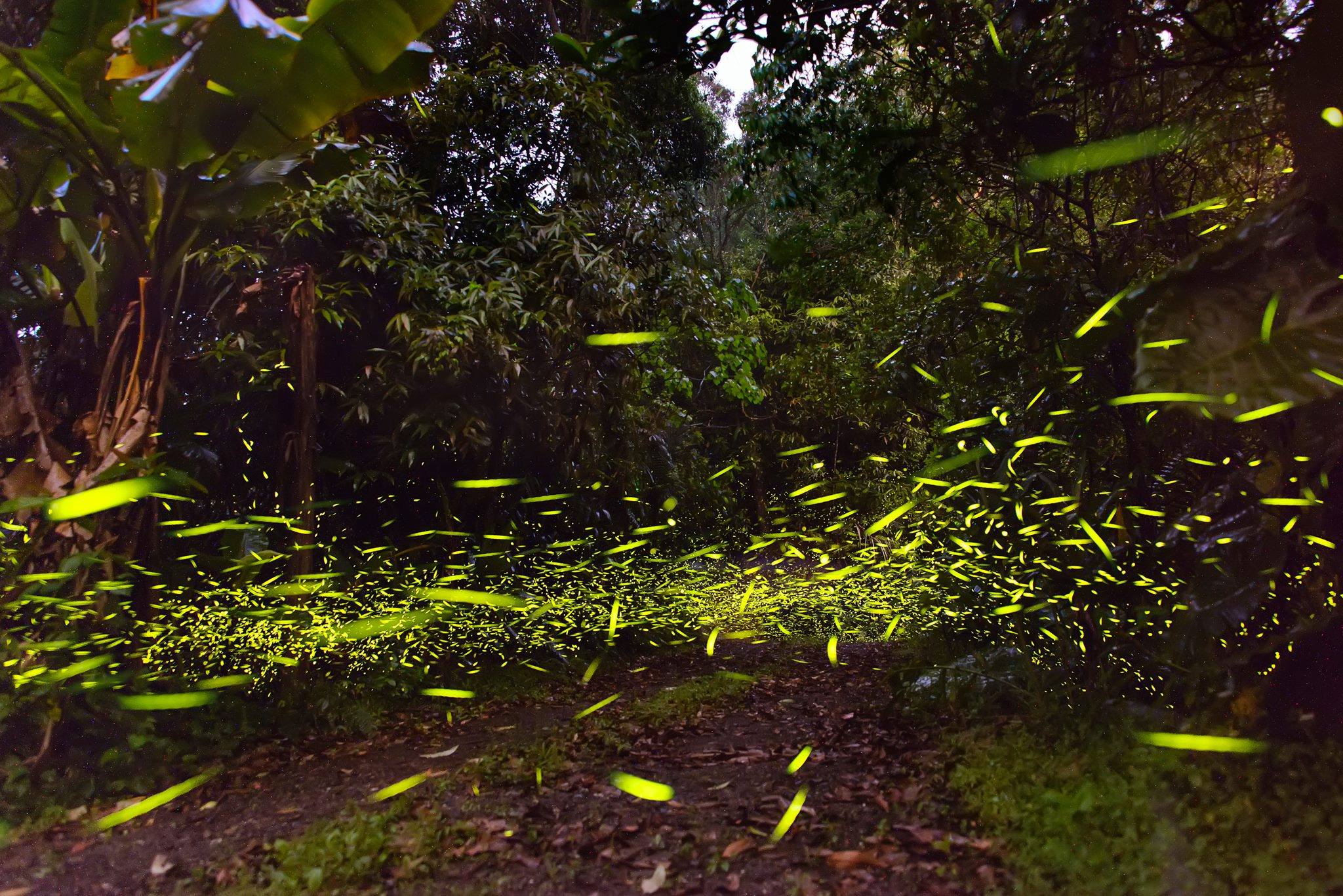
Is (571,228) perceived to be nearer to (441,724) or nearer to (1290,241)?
(441,724)

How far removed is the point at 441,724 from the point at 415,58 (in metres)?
2.42

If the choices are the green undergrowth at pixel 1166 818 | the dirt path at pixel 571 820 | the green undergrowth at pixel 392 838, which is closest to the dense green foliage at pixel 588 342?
the green undergrowth at pixel 1166 818

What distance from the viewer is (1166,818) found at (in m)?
1.67

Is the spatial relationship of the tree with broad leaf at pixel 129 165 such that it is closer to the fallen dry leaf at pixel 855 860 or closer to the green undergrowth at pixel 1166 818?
the fallen dry leaf at pixel 855 860

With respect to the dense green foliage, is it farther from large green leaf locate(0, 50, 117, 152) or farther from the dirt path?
the dirt path

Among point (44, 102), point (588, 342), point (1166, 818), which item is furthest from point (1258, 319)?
point (44, 102)

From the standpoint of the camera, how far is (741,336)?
18.7 feet

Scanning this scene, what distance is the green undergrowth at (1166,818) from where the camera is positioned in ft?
4.91

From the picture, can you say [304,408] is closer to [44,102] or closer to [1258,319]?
[44,102]

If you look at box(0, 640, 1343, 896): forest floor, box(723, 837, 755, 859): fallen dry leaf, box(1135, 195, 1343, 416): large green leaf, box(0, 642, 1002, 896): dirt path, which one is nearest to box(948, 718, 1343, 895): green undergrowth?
box(0, 640, 1343, 896): forest floor

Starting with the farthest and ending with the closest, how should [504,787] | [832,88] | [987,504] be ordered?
[832,88] < [987,504] < [504,787]

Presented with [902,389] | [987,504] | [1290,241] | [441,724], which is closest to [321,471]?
[441,724]

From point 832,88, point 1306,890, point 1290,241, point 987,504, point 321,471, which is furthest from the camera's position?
point 321,471

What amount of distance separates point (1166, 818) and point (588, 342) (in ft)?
10.2
